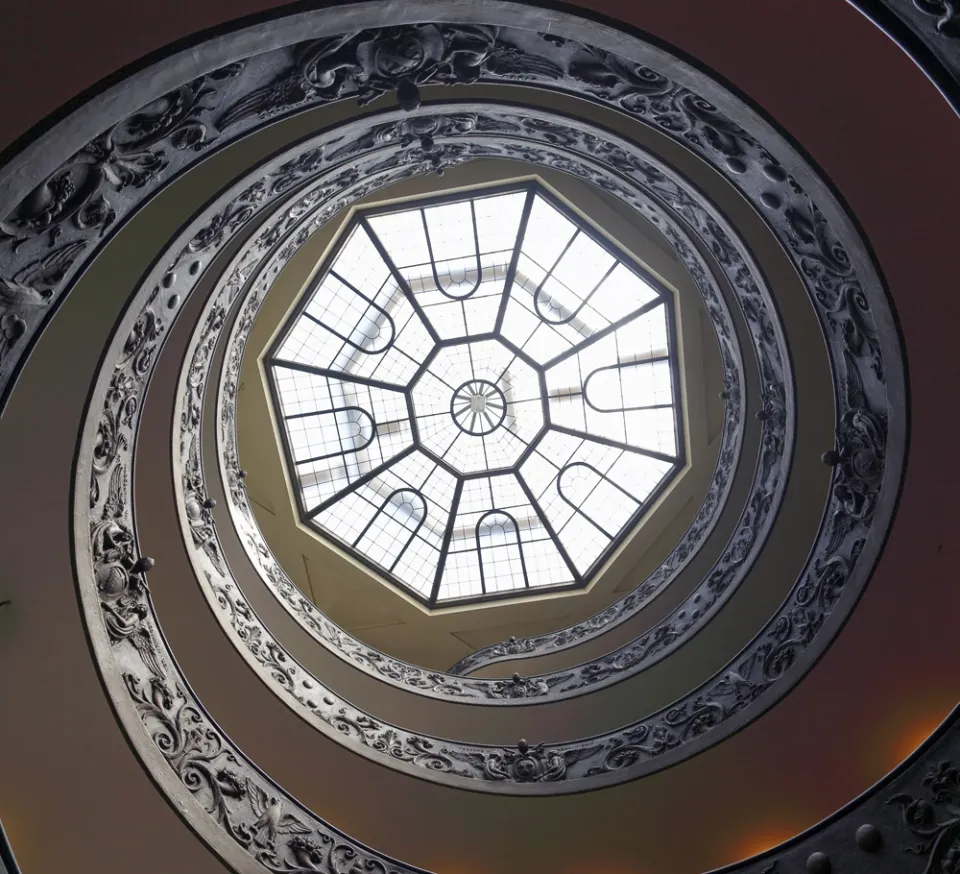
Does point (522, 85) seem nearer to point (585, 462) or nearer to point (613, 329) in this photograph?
point (613, 329)

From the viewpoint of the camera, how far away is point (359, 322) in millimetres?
12484

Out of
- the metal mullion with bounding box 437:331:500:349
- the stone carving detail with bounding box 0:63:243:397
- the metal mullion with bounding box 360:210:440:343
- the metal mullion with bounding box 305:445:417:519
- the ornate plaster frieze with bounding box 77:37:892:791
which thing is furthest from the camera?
the metal mullion with bounding box 305:445:417:519

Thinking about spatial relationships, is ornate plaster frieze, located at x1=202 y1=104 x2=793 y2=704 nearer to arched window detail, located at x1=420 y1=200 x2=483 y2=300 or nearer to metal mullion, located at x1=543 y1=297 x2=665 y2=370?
metal mullion, located at x1=543 y1=297 x2=665 y2=370

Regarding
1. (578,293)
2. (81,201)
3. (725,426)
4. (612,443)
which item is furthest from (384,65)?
(612,443)

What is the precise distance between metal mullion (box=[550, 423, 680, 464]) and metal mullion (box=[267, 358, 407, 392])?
3247 mm

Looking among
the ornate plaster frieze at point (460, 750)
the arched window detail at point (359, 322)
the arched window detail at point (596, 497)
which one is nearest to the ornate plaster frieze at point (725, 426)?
the ornate plaster frieze at point (460, 750)

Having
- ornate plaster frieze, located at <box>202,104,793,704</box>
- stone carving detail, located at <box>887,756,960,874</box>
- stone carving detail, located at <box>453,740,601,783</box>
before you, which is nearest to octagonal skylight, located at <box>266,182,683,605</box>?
ornate plaster frieze, located at <box>202,104,793,704</box>

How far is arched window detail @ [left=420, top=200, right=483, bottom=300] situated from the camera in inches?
469

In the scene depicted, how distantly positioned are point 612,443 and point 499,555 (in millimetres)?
3407

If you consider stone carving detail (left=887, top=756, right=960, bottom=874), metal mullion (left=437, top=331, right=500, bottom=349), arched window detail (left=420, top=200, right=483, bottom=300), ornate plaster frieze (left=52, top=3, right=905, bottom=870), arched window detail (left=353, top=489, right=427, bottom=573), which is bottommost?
stone carving detail (left=887, top=756, right=960, bottom=874)

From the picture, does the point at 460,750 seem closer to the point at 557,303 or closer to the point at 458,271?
the point at 557,303

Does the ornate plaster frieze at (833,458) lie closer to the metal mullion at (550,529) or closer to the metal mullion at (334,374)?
the metal mullion at (550,529)

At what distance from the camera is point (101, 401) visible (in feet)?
20.5

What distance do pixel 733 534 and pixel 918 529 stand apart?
3.90 meters
